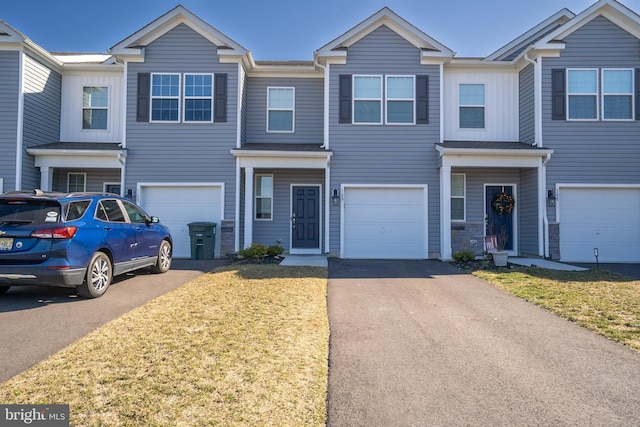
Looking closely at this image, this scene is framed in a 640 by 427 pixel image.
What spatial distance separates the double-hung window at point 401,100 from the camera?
11977mm

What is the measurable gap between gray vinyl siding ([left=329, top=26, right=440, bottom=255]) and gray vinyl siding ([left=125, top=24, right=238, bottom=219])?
3302mm

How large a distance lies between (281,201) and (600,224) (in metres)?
9.93

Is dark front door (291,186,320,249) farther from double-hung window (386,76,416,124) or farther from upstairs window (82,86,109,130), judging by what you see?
upstairs window (82,86,109,130)

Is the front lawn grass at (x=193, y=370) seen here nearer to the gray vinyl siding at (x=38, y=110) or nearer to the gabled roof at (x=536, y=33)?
the gray vinyl siding at (x=38, y=110)

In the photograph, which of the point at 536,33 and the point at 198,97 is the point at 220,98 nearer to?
the point at 198,97

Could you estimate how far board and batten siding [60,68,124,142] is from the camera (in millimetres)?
12711

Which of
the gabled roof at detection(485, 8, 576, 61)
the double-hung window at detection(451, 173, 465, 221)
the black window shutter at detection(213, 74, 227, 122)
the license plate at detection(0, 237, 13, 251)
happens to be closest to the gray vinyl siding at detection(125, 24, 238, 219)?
the black window shutter at detection(213, 74, 227, 122)

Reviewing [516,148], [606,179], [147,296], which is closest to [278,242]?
[147,296]

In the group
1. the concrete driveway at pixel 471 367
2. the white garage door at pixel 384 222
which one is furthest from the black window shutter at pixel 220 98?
the concrete driveway at pixel 471 367

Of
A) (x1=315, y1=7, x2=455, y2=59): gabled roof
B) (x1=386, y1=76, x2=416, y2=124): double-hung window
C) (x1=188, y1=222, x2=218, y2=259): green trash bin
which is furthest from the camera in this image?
(x1=386, y1=76, x2=416, y2=124): double-hung window

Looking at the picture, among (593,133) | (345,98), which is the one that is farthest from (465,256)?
(345,98)

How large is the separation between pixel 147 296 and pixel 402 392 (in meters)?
4.66

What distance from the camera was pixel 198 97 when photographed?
1197cm

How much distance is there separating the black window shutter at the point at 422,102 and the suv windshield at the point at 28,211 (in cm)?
985
